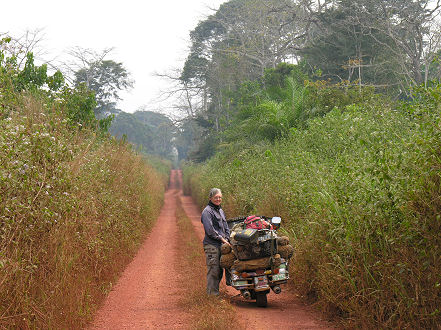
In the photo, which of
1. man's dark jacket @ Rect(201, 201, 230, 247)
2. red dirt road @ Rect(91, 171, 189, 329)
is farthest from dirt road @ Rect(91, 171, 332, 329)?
man's dark jacket @ Rect(201, 201, 230, 247)

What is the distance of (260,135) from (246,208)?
5.93m

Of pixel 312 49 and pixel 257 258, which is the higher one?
pixel 312 49

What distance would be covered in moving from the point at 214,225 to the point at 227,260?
2.53 ft

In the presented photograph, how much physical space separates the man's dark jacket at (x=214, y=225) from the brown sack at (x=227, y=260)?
36cm

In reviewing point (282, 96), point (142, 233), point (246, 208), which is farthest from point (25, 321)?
point (282, 96)

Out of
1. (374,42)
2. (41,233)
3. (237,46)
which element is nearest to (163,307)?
(41,233)

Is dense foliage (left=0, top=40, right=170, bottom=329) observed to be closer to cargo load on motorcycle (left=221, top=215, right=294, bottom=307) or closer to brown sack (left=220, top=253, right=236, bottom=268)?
brown sack (left=220, top=253, right=236, bottom=268)

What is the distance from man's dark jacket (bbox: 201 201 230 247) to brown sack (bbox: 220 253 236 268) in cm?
36

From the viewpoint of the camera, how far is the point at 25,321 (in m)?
5.00

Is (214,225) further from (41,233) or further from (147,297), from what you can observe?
(41,233)

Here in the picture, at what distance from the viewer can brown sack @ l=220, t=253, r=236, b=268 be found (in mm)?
6812

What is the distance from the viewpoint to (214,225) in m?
7.41

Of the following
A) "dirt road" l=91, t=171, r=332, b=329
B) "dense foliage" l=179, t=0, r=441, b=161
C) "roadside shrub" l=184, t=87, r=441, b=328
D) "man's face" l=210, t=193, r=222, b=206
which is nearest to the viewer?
"roadside shrub" l=184, t=87, r=441, b=328

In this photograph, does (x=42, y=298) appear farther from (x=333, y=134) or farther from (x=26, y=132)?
(x=333, y=134)
